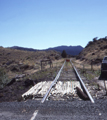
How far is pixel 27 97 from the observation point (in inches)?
273

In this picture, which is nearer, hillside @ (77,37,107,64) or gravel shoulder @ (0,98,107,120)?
gravel shoulder @ (0,98,107,120)

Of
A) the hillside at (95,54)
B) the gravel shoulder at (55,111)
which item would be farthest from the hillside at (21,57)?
the gravel shoulder at (55,111)

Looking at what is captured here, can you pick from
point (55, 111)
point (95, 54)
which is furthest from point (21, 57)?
point (55, 111)

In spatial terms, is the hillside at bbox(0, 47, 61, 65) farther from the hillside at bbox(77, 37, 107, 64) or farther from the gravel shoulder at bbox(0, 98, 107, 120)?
the gravel shoulder at bbox(0, 98, 107, 120)

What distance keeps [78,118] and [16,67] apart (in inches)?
921

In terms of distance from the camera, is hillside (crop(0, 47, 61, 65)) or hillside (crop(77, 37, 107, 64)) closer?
hillside (crop(77, 37, 107, 64))

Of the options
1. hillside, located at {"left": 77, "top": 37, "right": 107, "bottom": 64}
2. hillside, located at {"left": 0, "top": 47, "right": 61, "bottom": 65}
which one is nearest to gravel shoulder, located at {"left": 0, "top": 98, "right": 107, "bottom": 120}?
hillside, located at {"left": 77, "top": 37, "right": 107, "bottom": 64}

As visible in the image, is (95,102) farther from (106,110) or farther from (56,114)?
(56,114)

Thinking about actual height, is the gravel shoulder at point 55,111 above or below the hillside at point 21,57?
below

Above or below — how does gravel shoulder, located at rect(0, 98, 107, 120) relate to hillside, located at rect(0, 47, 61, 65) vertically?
below

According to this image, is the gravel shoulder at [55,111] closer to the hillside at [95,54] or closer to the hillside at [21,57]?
the hillside at [95,54]

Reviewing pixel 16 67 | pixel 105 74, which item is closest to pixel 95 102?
pixel 105 74

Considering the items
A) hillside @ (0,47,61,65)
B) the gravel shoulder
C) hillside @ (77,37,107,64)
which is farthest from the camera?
hillside @ (0,47,61,65)

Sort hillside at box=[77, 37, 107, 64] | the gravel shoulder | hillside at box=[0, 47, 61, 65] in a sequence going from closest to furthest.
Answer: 1. the gravel shoulder
2. hillside at box=[77, 37, 107, 64]
3. hillside at box=[0, 47, 61, 65]
